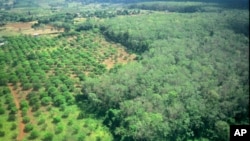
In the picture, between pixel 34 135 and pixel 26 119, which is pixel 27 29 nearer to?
pixel 26 119

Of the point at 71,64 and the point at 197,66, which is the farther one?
the point at 71,64

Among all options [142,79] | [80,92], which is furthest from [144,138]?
[80,92]

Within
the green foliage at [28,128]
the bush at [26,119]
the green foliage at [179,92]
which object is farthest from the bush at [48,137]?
the green foliage at [179,92]

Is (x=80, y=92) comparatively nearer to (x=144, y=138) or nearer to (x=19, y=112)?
(x=19, y=112)

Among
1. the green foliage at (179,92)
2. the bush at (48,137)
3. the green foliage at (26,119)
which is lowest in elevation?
the bush at (48,137)

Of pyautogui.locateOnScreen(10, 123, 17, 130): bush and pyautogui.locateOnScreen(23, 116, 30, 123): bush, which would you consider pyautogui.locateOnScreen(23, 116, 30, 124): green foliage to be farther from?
pyautogui.locateOnScreen(10, 123, 17, 130): bush

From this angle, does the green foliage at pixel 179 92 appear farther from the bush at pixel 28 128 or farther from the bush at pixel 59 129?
the bush at pixel 28 128

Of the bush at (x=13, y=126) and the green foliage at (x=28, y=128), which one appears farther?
the bush at (x=13, y=126)

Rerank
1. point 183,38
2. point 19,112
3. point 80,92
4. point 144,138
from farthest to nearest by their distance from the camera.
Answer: point 183,38 < point 80,92 < point 19,112 < point 144,138
